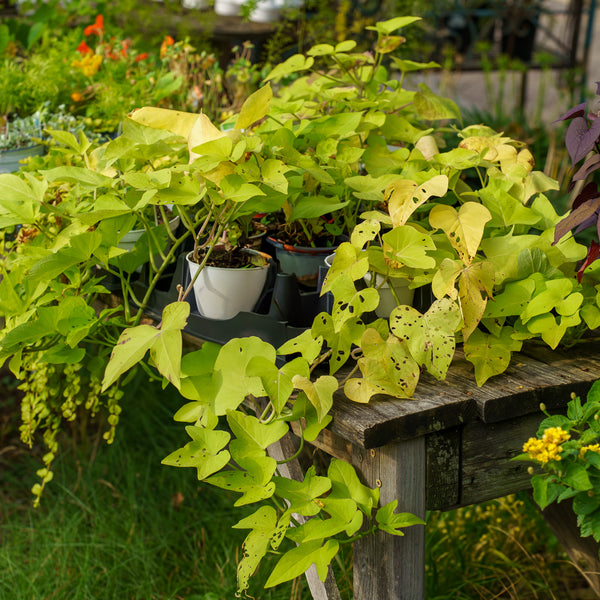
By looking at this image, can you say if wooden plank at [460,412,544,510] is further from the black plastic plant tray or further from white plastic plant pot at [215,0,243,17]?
white plastic plant pot at [215,0,243,17]

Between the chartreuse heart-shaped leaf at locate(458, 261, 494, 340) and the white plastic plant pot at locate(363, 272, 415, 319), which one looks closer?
the chartreuse heart-shaped leaf at locate(458, 261, 494, 340)

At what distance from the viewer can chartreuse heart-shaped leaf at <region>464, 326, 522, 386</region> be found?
931 mm

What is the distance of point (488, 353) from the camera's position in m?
0.94

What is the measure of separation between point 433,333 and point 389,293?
0.52 ft

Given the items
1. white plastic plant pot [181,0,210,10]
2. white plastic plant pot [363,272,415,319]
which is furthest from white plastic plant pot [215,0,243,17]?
white plastic plant pot [363,272,415,319]

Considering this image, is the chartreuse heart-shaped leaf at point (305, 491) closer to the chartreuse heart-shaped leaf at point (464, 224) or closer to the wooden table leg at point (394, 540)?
the wooden table leg at point (394, 540)

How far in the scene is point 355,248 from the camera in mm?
946

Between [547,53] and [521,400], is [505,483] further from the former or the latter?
[547,53]

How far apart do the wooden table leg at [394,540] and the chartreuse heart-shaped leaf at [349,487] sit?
0.06ft

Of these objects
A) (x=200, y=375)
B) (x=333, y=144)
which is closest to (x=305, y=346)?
(x=200, y=375)

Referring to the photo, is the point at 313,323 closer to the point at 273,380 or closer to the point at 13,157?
the point at 273,380

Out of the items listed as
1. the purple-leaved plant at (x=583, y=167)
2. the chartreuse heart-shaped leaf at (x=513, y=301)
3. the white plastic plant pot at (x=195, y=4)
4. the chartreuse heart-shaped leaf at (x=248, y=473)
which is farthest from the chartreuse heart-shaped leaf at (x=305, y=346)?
the white plastic plant pot at (x=195, y=4)

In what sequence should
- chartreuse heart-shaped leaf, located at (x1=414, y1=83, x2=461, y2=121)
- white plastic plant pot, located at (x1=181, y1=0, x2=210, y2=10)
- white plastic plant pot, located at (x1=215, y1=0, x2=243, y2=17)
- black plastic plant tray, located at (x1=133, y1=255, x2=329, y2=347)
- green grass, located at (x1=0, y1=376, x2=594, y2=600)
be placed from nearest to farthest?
black plastic plant tray, located at (x1=133, y1=255, x2=329, y2=347), chartreuse heart-shaped leaf, located at (x1=414, y1=83, x2=461, y2=121), green grass, located at (x1=0, y1=376, x2=594, y2=600), white plastic plant pot, located at (x1=181, y1=0, x2=210, y2=10), white plastic plant pot, located at (x1=215, y1=0, x2=243, y2=17)

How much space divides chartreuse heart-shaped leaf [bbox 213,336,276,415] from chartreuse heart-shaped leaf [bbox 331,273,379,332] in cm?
10
